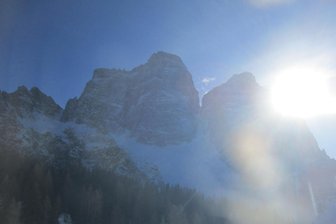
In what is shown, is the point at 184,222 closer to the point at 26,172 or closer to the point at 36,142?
the point at 26,172

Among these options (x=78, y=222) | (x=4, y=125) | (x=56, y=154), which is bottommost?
(x=78, y=222)

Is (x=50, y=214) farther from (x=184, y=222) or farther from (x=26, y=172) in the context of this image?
(x=184, y=222)

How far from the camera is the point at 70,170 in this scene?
120000 millimetres

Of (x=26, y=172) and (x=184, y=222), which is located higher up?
(x=26, y=172)

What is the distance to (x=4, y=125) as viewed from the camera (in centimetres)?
16138

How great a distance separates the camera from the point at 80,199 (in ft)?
326

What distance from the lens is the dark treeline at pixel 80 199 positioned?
286 feet

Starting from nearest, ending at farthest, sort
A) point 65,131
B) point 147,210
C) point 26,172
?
1. point 26,172
2. point 147,210
3. point 65,131

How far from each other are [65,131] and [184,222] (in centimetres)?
10048

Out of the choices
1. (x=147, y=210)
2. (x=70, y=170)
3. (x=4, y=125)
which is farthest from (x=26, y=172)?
(x=4, y=125)

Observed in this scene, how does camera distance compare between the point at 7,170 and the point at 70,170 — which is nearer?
the point at 7,170

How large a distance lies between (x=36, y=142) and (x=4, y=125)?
1385cm

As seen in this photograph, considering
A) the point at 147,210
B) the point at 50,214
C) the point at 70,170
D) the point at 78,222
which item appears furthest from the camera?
the point at 70,170

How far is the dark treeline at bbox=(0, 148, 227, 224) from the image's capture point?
8725cm
